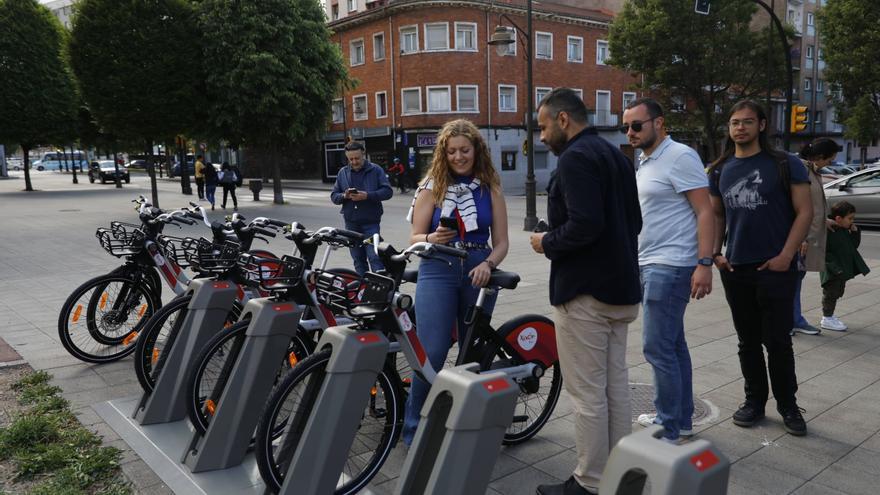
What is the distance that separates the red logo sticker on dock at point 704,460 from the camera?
5.48ft

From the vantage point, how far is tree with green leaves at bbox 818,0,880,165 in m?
27.5

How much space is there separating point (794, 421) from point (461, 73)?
116ft

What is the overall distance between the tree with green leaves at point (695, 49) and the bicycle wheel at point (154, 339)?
30697mm

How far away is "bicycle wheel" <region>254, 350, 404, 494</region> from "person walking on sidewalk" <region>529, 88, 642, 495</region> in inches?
34.3

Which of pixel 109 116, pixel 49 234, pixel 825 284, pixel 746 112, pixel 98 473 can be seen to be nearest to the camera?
pixel 98 473

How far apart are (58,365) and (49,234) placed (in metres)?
11.7

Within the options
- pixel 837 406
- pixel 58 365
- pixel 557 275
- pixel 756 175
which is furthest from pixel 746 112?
pixel 58 365

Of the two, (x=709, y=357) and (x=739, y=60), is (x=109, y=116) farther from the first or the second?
(x=739, y=60)

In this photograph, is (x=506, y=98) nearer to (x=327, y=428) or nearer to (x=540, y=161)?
(x=540, y=161)

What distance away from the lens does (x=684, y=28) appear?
102 ft

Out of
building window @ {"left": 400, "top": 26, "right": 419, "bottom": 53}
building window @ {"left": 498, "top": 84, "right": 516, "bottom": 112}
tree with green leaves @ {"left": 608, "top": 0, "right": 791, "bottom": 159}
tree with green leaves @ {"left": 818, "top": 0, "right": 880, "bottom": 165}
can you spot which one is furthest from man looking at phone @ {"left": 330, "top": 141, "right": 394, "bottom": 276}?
building window @ {"left": 498, "top": 84, "right": 516, "bottom": 112}

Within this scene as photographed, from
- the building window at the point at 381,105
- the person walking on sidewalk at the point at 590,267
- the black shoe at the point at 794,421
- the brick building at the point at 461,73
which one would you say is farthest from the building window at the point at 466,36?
the person walking on sidewalk at the point at 590,267

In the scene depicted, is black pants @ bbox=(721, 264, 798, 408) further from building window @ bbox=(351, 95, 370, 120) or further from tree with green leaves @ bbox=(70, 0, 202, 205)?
building window @ bbox=(351, 95, 370, 120)

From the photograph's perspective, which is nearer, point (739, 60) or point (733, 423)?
point (733, 423)
